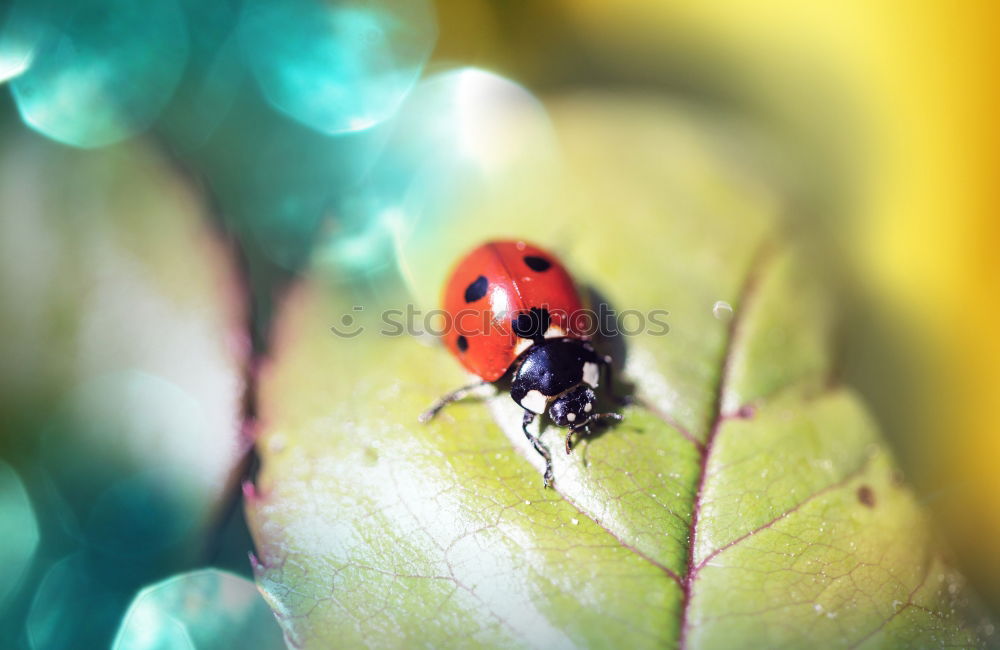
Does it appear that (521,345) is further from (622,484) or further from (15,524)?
(15,524)

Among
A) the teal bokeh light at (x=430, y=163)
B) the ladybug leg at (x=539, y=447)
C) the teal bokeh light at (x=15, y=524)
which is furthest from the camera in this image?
the teal bokeh light at (x=430, y=163)

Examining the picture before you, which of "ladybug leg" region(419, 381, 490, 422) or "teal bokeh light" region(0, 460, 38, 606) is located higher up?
"ladybug leg" region(419, 381, 490, 422)

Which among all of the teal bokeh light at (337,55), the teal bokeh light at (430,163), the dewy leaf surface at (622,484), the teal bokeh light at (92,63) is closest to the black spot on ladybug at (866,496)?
the dewy leaf surface at (622,484)

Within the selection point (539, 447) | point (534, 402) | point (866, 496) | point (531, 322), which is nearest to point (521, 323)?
point (531, 322)

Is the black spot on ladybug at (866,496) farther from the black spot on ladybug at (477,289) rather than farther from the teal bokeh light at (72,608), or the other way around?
the teal bokeh light at (72,608)

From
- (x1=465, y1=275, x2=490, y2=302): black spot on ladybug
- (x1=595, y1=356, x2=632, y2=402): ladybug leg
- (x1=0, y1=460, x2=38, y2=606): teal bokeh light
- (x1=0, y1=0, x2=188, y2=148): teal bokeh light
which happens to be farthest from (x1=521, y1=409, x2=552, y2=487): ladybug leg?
(x1=0, y1=0, x2=188, y2=148): teal bokeh light

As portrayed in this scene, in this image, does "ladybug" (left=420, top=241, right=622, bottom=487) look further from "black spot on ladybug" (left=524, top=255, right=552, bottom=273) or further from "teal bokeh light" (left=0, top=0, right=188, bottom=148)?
"teal bokeh light" (left=0, top=0, right=188, bottom=148)
